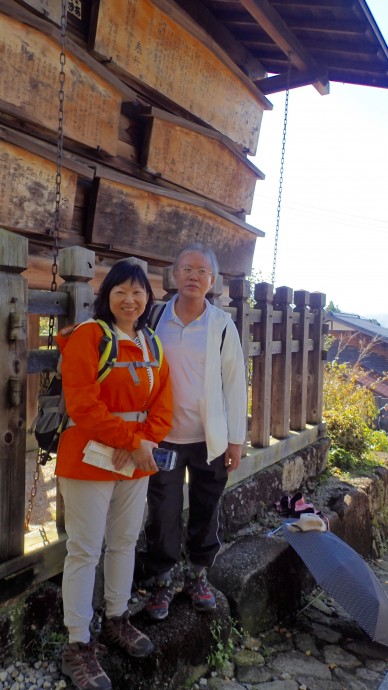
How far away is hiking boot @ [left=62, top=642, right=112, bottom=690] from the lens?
1.91 meters

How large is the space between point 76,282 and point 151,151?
1.88 m

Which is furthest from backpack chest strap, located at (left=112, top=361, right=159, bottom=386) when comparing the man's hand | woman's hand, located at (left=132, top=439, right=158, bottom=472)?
the man's hand

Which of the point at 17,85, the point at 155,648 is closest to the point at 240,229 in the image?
the point at 17,85

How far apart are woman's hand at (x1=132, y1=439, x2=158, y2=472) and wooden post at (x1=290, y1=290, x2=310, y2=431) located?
3.39 meters

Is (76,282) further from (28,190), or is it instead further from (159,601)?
(159,601)

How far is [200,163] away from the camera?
439cm

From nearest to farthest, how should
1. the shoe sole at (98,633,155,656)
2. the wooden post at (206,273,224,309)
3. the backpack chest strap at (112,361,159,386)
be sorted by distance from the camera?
the backpack chest strap at (112,361,159,386)
the shoe sole at (98,633,155,656)
the wooden post at (206,273,224,309)

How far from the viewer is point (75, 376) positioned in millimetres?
1880

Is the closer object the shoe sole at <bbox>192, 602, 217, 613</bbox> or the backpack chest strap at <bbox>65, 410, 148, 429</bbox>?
the backpack chest strap at <bbox>65, 410, 148, 429</bbox>

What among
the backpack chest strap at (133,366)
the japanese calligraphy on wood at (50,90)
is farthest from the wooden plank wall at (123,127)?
the backpack chest strap at (133,366)

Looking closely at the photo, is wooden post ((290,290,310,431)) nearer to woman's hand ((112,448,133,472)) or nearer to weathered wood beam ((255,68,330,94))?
weathered wood beam ((255,68,330,94))

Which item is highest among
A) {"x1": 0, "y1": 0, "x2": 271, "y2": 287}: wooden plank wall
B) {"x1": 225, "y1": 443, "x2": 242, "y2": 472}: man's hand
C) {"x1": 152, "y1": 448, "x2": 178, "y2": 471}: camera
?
{"x1": 0, "y1": 0, "x2": 271, "y2": 287}: wooden plank wall

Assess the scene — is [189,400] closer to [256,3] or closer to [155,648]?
[155,648]

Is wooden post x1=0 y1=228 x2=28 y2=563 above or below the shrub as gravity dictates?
above
